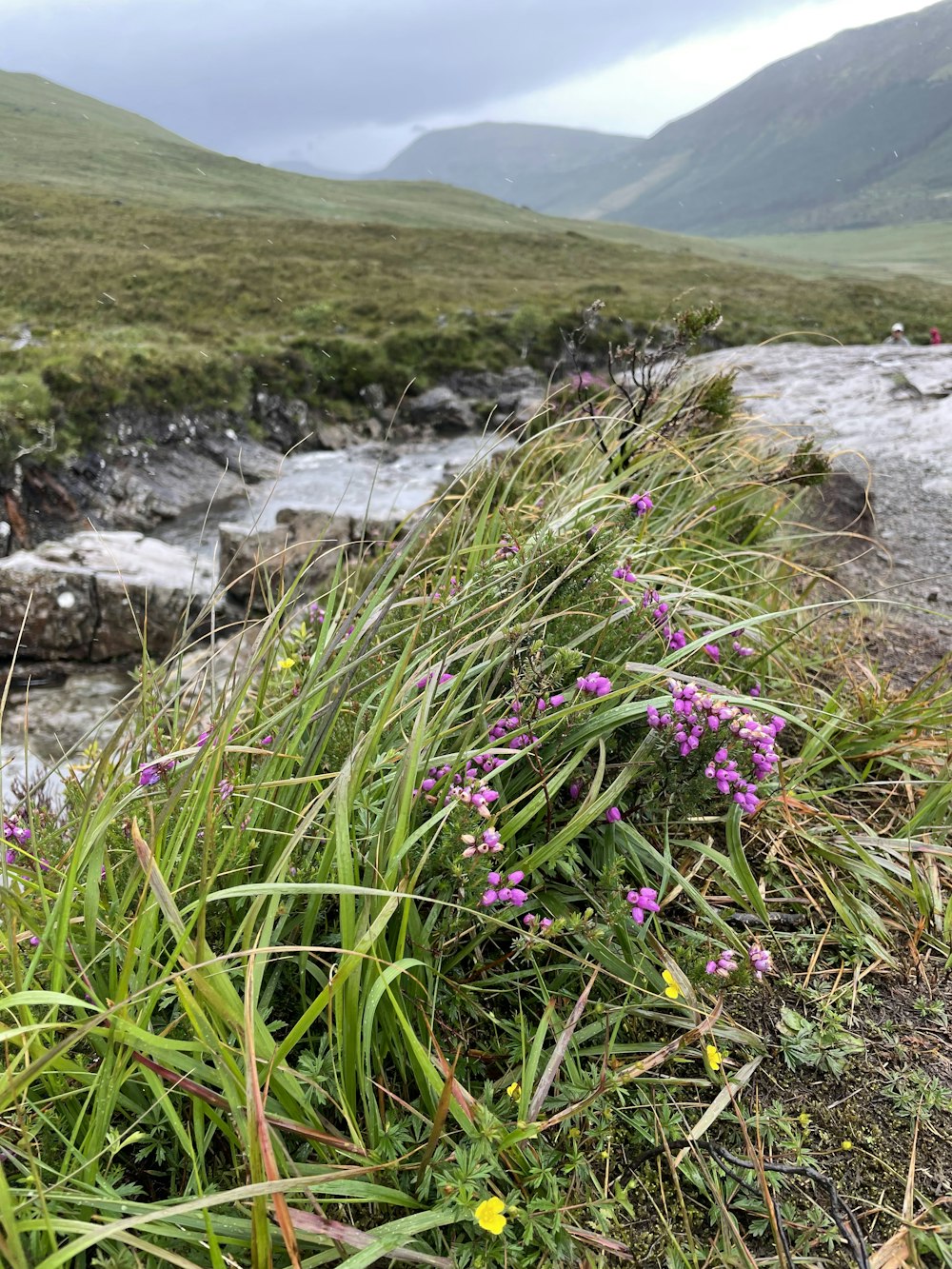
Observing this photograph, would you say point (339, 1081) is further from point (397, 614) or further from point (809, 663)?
point (809, 663)

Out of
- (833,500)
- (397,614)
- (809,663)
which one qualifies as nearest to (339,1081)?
(397,614)

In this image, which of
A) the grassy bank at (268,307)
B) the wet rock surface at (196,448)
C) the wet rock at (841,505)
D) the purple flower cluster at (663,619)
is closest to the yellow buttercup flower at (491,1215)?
the purple flower cluster at (663,619)

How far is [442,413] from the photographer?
59.5 ft

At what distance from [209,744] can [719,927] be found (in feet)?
4.06

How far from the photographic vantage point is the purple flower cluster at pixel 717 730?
160 centimetres

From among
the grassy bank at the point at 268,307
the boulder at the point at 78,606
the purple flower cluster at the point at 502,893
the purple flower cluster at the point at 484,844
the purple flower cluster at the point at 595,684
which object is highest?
the grassy bank at the point at 268,307

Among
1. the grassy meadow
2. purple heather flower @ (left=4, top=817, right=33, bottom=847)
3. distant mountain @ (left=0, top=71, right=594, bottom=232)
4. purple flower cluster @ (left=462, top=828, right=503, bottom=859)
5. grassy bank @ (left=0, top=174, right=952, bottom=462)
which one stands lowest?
purple heather flower @ (left=4, top=817, right=33, bottom=847)

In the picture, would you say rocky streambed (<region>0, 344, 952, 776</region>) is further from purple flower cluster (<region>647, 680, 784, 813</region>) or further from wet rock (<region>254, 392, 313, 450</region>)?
purple flower cluster (<region>647, 680, 784, 813</region>)

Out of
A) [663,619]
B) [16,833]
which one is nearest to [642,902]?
[663,619]

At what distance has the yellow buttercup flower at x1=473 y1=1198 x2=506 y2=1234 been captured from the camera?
1.06m

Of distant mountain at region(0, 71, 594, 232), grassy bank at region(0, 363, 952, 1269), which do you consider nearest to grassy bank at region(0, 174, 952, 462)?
Answer: distant mountain at region(0, 71, 594, 232)

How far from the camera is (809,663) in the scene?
9.12ft

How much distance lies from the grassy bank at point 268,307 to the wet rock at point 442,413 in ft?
2.27

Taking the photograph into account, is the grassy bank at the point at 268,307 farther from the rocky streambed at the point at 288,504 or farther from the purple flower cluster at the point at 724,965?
the purple flower cluster at the point at 724,965
